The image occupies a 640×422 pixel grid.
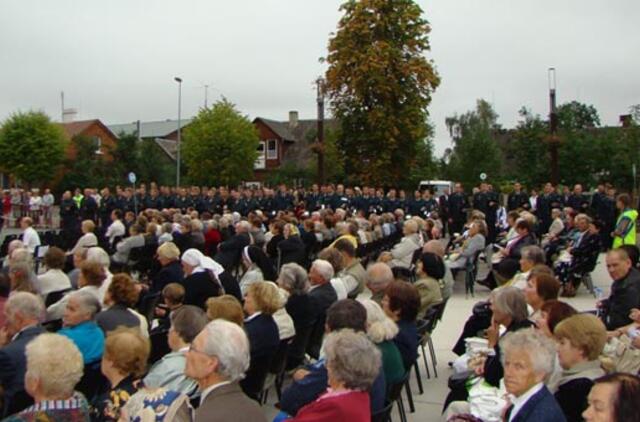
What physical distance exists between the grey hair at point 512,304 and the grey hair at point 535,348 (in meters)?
1.19

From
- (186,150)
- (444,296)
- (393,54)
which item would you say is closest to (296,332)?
(444,296)

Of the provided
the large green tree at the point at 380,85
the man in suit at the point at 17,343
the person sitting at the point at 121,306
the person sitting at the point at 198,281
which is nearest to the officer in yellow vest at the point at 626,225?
the person sitting at the point at 198,281

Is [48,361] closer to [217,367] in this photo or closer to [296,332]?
[217,367]

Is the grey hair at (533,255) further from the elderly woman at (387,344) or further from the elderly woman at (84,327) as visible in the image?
the elderly woman at (84,327)

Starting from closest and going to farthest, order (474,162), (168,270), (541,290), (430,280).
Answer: (541,290) → (430,280) → (168,270) → (474,162)

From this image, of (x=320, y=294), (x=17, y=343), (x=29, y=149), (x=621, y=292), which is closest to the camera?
(x=17, y=343)

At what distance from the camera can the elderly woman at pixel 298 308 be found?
6.21 meters

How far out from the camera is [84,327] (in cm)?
493

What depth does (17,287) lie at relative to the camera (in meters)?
6.48

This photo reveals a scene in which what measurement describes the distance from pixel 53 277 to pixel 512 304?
5124 mm

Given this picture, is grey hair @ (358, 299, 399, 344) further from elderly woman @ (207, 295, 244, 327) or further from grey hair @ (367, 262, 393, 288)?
grey hair @ (367, 262, 393, 288)

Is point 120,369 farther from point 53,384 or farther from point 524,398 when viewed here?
point 524,398

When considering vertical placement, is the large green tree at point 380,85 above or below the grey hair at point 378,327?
above

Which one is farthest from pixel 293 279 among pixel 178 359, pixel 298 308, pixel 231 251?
pixel 231 251
